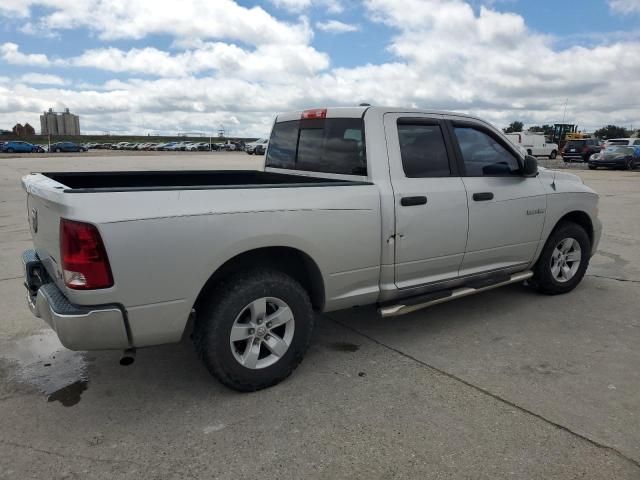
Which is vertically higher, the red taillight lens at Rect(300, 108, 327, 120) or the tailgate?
the red taillight lens at Rect(300, 108, 327, 120)

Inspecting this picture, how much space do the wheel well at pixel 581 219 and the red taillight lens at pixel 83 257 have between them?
434 cm

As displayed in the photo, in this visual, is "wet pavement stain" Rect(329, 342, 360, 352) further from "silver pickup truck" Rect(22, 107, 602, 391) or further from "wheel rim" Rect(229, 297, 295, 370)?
"wheel rim" Rect(229, 297, 295, 370)

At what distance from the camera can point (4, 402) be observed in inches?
123

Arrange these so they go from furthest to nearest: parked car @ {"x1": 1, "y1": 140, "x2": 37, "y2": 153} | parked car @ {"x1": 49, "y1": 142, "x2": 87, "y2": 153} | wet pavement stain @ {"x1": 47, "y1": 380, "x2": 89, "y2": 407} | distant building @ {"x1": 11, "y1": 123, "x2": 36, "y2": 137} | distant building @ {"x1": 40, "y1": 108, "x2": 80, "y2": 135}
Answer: distant building @ {"x1": 40, "y1": 108, "x2": 80, "y2": 135}, distant building @ {"x1": 11, "y1": 123, "x2": 36, "y2": 137}, parked car @ {"x1": 49, "y1": 142, "x2": 87, "y2": 153}, parked car @ {"x1": 1, "y1": 140, "x2": 37, "y2": 153}, wet pavement stain @ {"x1": 47, "y1": 380, "x2": 89, "y2": 407}

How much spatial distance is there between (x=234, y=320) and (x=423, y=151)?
2013mm

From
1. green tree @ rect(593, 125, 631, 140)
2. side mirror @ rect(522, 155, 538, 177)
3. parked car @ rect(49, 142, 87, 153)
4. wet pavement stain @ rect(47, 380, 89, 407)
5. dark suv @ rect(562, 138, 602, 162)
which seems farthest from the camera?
green tree @ rect(593, 125, 631, 140)

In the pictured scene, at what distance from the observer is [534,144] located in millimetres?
35469

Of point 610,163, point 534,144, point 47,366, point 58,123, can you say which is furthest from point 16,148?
point 58,123

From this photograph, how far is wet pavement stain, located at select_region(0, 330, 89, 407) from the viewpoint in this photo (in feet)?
10.8

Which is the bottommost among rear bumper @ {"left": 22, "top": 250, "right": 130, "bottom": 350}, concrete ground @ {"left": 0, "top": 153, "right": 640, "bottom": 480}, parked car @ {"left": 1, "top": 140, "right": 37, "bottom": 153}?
concrete ground @ {"left": 0, "top": 153, "right": 640, "bottom": 480}

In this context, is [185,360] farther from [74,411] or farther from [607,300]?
[607,300]

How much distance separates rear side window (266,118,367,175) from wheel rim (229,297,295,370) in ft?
4.06

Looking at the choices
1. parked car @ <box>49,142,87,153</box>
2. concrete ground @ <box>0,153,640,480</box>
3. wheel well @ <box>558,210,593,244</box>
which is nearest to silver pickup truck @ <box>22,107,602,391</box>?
wheel well @ <box>558,210,593,244</box>

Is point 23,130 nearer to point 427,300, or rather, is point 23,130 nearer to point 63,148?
point 63,148
